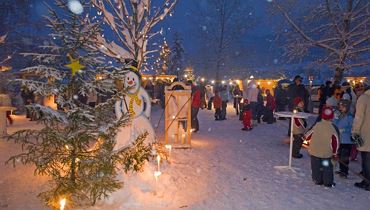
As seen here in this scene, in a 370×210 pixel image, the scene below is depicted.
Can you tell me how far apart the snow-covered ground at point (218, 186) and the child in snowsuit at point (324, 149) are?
242 mm

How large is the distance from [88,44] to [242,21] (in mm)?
35834

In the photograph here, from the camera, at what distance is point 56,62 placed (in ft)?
15.9

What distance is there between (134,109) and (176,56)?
47.6 meters

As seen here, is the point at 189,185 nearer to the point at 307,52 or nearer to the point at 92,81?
the point at 92,81

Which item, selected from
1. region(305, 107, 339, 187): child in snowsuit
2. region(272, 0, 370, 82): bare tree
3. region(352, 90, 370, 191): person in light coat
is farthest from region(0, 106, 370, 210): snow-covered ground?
region(272, 0, 370, 82): bare tree

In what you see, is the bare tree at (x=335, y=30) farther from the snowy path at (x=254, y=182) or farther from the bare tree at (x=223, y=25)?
the bare tree at (x=223, y=25)

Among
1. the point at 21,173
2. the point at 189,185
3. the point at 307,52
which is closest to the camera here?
the point at 189,185

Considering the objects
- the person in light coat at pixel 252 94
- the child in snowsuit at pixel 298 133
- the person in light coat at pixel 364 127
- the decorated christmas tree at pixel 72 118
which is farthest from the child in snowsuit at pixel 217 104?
the decorated christmas tree at pixel 72 118

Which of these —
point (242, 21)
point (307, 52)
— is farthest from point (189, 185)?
point (242, 21)

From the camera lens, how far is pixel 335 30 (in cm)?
1345

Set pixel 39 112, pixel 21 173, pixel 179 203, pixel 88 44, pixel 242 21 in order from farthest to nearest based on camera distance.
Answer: pixel 242 21, pixel 21 173, pixel 179 203, pixel 88 44, pixel 39 112

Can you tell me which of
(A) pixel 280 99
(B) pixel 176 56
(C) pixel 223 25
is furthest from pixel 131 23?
(B) pixel 176 56

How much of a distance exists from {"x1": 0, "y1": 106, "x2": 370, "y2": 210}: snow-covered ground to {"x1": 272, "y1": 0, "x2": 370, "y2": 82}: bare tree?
500cm

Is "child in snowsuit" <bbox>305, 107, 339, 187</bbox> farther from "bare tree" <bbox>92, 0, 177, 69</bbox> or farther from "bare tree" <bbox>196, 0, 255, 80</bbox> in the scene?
"bare tree" <bbox>196, 0, 255, 80</bbox>
